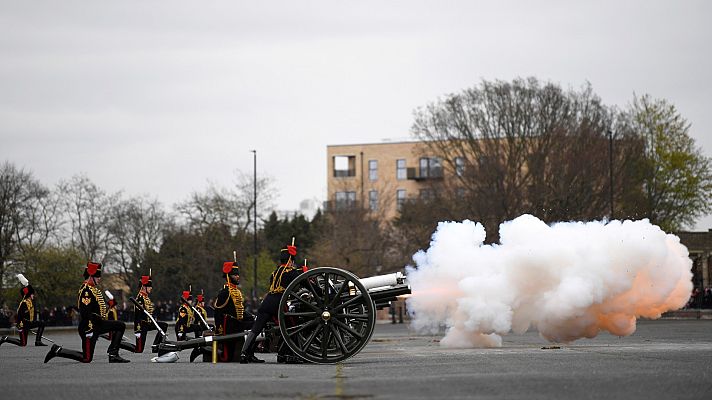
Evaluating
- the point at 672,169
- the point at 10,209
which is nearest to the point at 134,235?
the point at 10,209

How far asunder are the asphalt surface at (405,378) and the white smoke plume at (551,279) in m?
2.82

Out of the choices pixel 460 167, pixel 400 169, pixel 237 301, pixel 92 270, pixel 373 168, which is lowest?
pixel 237 301

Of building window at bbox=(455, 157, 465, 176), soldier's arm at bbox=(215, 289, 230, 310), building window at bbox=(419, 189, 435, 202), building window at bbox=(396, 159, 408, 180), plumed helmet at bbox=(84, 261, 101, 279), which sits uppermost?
building window at bbox=(396, 159, 408, 180)

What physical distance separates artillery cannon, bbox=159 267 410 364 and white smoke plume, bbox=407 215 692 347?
17.1ft

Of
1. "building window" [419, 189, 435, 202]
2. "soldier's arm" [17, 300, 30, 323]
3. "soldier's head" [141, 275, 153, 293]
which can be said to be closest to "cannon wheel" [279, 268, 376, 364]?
"soldier's head" [141, 275, 153, 293]

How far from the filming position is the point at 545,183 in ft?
196

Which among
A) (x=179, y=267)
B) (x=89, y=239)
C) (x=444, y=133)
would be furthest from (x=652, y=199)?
(x=89, y=239)

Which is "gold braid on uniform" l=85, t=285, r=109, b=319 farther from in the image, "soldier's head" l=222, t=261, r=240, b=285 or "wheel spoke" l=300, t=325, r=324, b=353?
"wheel spoke" l=300, t=325, r=324, b=353

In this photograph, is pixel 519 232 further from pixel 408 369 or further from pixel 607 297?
pixel 408 369

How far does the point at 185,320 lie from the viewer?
30734mm

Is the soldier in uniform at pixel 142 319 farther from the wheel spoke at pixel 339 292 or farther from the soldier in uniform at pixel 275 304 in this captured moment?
the wheel spoke at pixel 339 292

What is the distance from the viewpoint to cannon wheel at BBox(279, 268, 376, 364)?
65.6 ft

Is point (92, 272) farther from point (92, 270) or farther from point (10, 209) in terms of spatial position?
point (10, 209)

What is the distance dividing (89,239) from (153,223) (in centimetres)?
535
